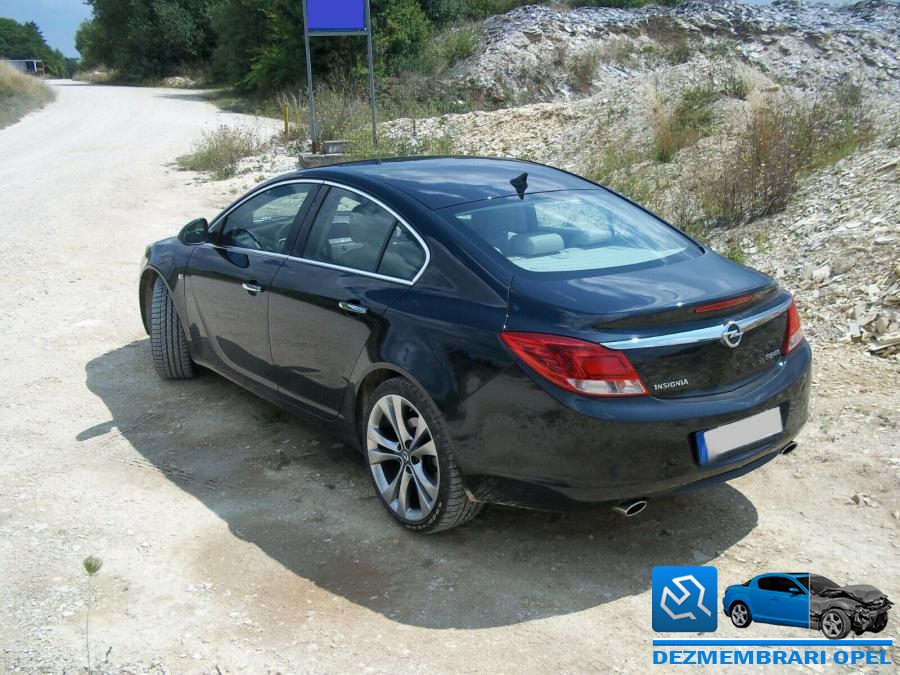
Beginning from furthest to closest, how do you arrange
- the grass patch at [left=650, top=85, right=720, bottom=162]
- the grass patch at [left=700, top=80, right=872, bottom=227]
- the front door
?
the grass patch at [left=650, top=85, right=720, bottom=162] → the grass patch at [left=700, top=80, right=872, bottom=227] → the front door

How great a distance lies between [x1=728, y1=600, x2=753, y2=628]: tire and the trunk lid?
832mm

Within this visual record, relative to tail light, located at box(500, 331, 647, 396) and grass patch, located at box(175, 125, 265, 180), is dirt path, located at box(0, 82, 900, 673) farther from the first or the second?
grass patch, located at box(175, 125, 265, 180)

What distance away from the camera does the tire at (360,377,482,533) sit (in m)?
3.60

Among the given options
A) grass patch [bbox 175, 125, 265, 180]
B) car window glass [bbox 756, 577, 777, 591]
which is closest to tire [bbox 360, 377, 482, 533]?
car window glass [bbox 756, 577, 777, 591]

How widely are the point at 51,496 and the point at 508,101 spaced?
22.4 metres

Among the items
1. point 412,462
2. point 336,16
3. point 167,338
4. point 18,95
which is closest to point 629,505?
point 412,462

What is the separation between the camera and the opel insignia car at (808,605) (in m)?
3.19

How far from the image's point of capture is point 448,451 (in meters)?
3.56

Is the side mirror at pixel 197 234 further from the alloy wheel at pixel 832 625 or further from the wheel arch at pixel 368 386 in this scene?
the alloy wheel at pixel 832 625

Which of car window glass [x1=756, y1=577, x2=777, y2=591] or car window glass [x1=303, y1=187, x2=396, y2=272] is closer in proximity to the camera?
car window glass [x1=756, y1=577, x2=777, y2=591]

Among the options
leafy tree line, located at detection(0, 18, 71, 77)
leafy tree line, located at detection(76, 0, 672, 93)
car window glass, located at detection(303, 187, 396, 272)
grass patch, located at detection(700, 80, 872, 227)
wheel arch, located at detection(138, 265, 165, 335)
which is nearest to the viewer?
car window glass, located at detection(303, 187, 396, 272)

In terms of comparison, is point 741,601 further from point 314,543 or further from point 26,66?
point 26,66

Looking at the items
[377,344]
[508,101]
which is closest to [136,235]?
[377,344]

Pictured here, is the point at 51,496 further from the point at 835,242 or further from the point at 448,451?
the point at 835,242
